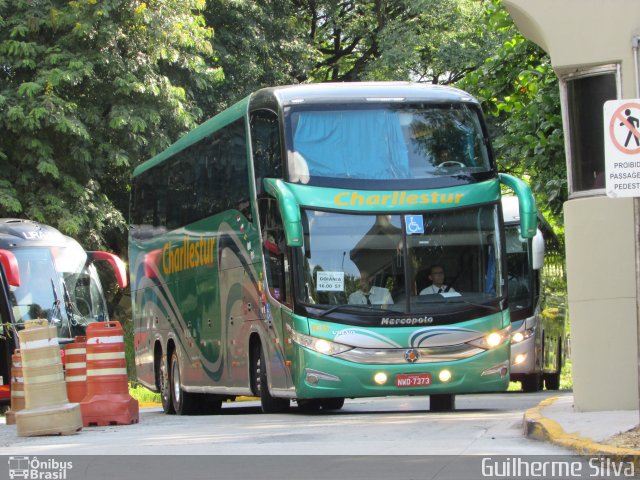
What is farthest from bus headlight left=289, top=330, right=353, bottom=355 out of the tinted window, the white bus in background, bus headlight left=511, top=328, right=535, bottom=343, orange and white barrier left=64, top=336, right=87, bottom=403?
bus headlight left=511, top=328, right=535, bottom=343

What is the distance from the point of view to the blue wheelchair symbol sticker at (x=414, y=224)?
16.5 metres

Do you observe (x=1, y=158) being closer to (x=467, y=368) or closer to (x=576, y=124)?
(x=467, y=368)

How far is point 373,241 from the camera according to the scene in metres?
16.4

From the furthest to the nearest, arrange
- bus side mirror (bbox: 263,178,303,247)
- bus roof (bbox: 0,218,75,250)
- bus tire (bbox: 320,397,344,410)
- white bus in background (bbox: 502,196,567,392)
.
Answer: white bus in background (bbox: 502,196,567,392)
bus roof (bbox: 0,218,75,250)
bus tire (bbox: 320,397,344,410)
bus side mirror (bbox: 263,178,303,247)

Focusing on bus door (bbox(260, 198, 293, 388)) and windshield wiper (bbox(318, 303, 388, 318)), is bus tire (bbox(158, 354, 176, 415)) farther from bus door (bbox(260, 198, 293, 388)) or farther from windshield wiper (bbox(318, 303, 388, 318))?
windshield wiper (bbox(318, 303, 388, 318))

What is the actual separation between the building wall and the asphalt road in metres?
1.06

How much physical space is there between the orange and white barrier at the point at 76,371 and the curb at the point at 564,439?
23.8ft

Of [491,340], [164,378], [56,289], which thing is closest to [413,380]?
[491,340]

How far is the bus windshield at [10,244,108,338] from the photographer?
82.2ft

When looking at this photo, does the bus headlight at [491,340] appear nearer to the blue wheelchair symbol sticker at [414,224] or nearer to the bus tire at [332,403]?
the blue wheelchair symbol sticker at [414,224]

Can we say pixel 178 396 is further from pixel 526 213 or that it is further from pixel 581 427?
pixel 581 427

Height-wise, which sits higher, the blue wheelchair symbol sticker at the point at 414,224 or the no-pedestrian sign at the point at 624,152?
the no-pedestrian sign at the point at 624,152

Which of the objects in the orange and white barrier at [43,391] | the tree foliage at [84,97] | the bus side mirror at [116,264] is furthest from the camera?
the tree foliage at [84,97]

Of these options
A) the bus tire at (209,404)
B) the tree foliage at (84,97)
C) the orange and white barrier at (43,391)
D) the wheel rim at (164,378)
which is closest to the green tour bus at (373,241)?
the orange and white barrier at (43,391)
